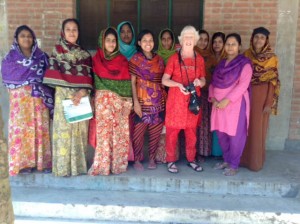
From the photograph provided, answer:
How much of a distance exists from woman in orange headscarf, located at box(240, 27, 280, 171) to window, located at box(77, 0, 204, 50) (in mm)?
1265

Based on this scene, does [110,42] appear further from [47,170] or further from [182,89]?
[47,170]

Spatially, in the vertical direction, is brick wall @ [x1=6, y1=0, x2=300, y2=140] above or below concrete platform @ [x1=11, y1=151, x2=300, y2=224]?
above

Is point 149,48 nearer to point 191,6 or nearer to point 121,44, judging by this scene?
point 121,44

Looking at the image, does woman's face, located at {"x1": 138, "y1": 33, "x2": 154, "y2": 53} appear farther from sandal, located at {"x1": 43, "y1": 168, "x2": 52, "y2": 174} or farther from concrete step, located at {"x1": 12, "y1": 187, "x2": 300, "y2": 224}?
sandal, located at {"x1": 43, "y1": 168, "x2": 52, "y2": 174}

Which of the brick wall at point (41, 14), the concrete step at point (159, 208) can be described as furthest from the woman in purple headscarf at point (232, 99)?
the brick wall at point (41, 14)

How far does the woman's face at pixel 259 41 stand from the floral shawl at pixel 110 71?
4.79ft

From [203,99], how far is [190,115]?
1.78 feet

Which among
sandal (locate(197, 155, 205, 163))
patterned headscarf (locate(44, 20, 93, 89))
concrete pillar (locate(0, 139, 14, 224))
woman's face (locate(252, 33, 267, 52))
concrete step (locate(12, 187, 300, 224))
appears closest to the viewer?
concrete pillar (locate(0, 139, 14, 224))

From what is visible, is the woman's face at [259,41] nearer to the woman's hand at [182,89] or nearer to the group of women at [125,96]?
the group of women at [125,96]

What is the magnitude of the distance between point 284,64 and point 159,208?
2664mm

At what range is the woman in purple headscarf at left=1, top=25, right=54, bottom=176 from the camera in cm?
363

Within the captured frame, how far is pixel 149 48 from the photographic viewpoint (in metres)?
3.74

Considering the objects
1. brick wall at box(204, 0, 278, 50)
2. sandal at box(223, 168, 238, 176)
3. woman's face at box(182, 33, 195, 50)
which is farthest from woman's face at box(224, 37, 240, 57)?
sandal at box(223, 168, 238, 176)

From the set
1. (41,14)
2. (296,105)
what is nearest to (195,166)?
(296,105)
